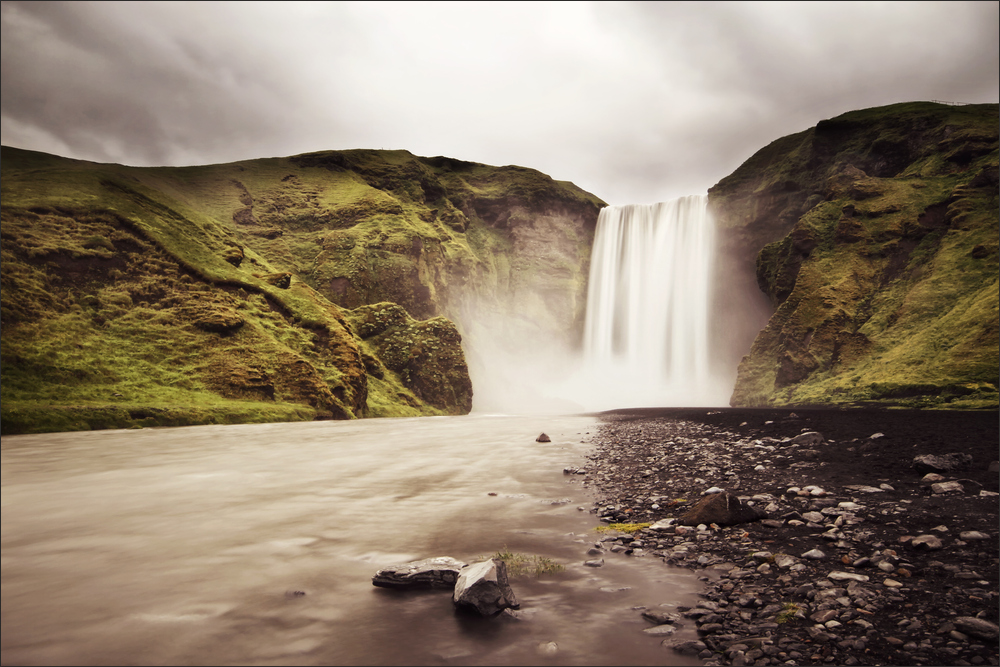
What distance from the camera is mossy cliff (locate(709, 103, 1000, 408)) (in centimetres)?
3016

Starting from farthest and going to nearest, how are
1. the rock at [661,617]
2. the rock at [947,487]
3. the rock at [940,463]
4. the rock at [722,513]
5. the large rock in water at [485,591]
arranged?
1. the rock at [940,463]
2. the rock at [947,487]
3. the rock at [722,513]
4. the large rock in water at [485,591]
5. the rock at [661,617]

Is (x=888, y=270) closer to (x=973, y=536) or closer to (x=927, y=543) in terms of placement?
(x=973, y=536)

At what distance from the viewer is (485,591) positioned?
13.2 ft

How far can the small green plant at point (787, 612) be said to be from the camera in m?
3.75

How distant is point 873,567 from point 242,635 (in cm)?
560

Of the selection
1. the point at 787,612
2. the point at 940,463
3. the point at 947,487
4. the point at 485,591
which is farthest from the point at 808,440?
the point at 485,591

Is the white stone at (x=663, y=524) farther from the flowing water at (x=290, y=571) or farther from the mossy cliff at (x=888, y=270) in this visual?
the mossy cliff at (x=888, y=270)

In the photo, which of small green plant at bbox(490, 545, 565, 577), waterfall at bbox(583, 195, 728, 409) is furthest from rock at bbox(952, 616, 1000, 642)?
waterfall at bbox(583, 195, 728, 409)

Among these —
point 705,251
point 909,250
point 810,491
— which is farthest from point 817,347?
point 810,491

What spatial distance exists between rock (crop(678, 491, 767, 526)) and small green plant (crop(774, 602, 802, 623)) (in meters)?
2.21

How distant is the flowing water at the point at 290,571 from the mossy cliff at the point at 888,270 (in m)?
30.7

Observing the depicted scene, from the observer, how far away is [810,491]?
7.36 m

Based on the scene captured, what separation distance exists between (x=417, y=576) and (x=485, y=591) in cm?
88

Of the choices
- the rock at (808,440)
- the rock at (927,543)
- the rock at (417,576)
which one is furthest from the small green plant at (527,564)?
the rock at (808,440)
